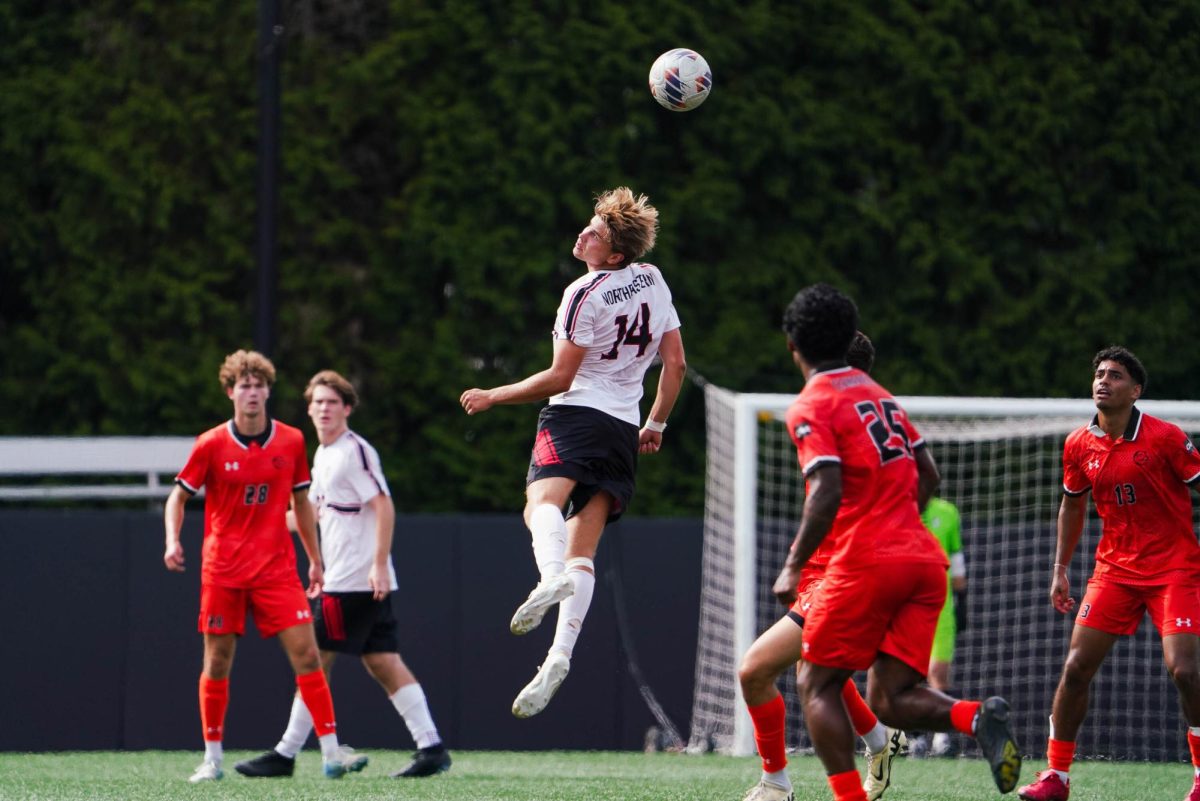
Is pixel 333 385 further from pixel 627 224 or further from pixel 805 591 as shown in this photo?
pixel 805 591

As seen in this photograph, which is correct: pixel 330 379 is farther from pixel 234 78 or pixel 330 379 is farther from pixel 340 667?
pixel 234 78

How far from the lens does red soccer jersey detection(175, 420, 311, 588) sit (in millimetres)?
8648

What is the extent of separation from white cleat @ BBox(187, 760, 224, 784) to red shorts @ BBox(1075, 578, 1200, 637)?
174 inches

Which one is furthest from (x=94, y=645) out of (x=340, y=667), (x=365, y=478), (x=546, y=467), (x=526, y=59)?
(x=546, y=467)

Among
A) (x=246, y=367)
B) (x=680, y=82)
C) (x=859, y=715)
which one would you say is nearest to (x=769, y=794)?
(x=859, y=715)

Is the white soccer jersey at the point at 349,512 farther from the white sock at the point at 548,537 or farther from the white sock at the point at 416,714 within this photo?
the white sock at the point at 548,537

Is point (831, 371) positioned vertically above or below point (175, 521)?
above

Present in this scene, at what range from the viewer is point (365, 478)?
9.27 m

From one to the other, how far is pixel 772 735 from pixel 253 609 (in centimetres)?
346

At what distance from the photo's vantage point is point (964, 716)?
530 cm

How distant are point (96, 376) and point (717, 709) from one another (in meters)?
5.92

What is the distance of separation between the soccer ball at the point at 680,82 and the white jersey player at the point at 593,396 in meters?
0.82

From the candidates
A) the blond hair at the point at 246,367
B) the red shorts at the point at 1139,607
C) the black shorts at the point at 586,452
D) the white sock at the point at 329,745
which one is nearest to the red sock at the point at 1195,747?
the red shorts at the point at 1139,607

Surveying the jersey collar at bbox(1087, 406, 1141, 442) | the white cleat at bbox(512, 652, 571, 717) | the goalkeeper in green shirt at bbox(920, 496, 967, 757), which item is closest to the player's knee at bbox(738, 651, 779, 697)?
the white cleat at bbox(512, 652, 571, 717)
